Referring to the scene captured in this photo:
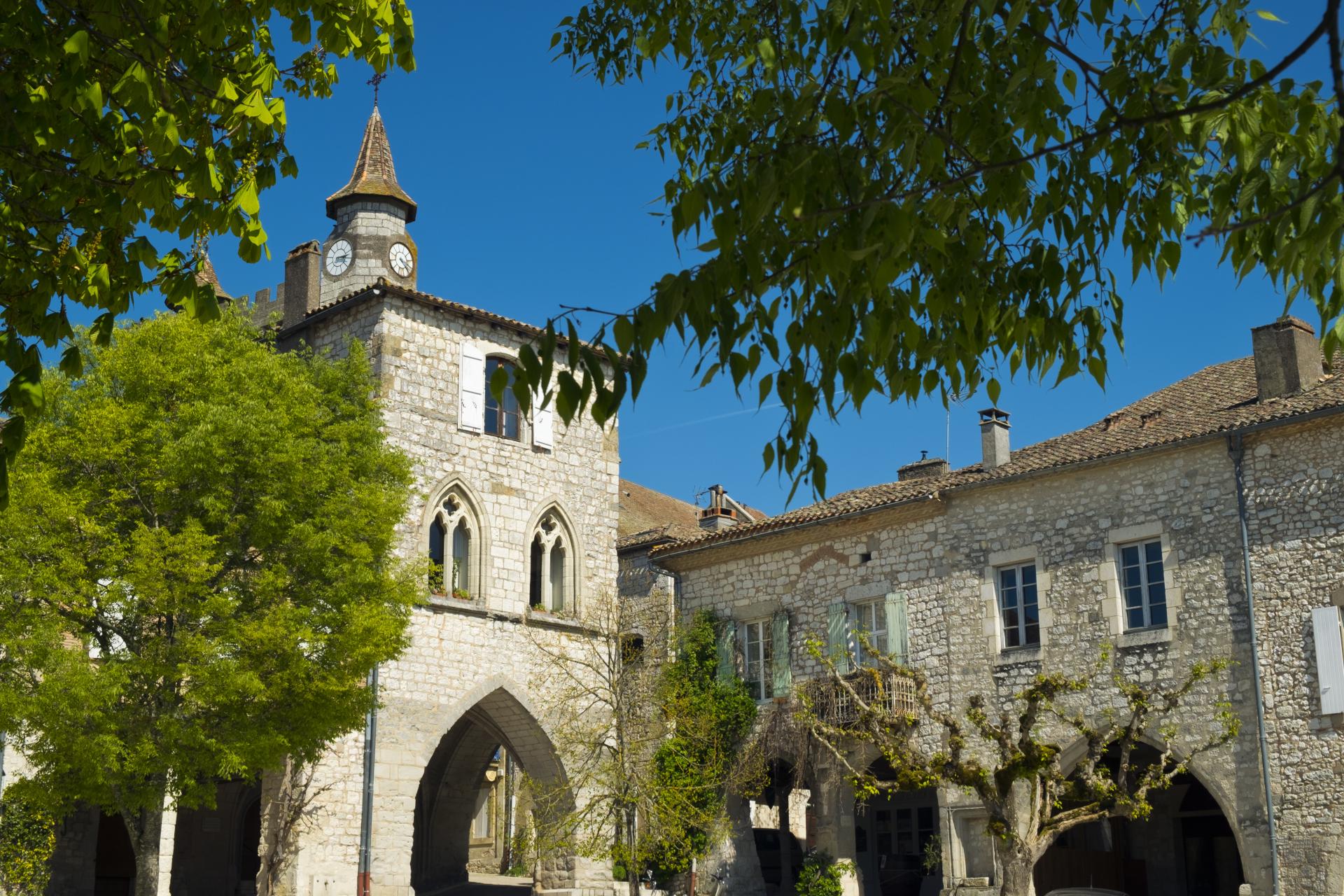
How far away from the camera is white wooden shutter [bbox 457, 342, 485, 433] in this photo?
24953 millimetres

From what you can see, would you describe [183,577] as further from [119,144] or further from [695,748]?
[119,144]

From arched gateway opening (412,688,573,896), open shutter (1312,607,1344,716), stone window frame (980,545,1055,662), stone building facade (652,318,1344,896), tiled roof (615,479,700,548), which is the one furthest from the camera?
tiled roof (615,479,700,548)

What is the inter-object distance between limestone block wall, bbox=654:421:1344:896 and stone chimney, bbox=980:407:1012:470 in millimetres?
901

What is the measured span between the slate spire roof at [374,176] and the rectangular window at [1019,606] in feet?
42.7

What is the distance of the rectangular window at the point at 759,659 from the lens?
24.5 meters

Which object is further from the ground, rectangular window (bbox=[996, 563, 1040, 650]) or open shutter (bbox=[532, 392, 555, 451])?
open shutter (bbox=[532, 392, 555, 451])

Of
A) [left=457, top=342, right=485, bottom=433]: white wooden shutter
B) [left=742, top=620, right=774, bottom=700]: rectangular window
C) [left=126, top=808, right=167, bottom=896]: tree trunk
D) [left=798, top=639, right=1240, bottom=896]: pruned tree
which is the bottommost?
[left=126, top=808, right=167, bottom=896]: tree trunk

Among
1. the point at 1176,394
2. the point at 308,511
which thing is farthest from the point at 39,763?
the point at 1176,394

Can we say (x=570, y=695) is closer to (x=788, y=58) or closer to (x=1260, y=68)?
(x=788, y=58)

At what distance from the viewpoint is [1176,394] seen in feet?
76.2

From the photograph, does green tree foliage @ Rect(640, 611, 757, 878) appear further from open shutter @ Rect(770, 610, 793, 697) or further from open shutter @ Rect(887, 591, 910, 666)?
open shutter @ Rect(887, 591, 910, 666)

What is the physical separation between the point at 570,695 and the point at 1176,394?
1072cm

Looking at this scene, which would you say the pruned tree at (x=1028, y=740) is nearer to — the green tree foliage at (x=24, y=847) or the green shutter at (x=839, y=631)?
the green shutter at (x=839, y=631)

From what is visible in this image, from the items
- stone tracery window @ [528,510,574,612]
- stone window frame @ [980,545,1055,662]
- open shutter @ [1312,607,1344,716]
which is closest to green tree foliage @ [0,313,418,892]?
stone tracery window @ [528,510,574,612]
